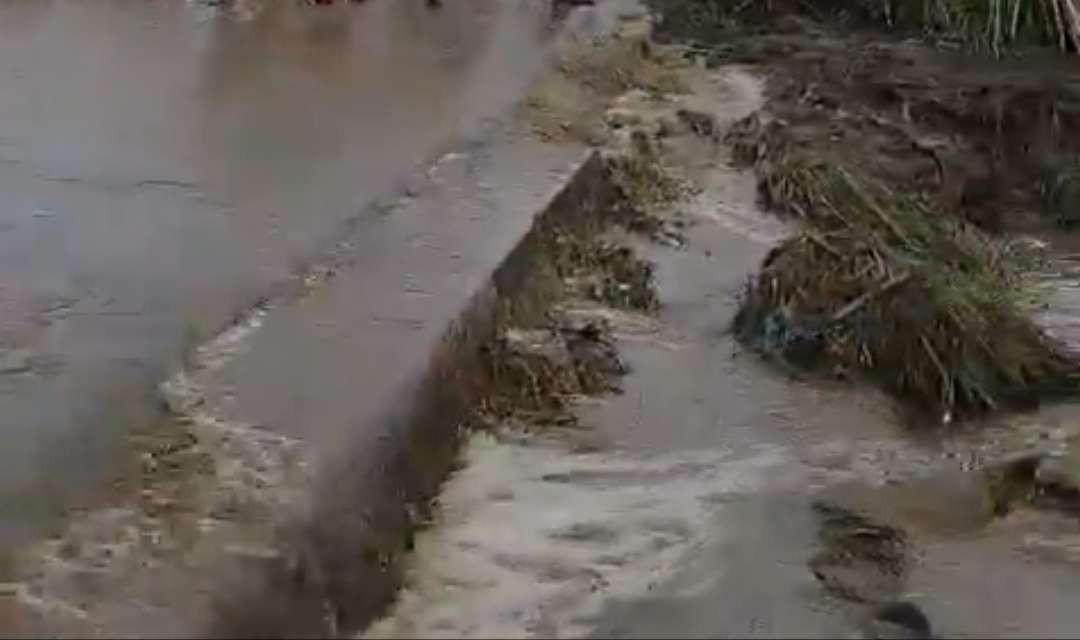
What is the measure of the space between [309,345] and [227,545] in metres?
1.63

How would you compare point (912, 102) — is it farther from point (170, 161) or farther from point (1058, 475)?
point (1058, 475)

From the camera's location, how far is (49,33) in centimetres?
1423

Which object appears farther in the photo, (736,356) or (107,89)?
(107,89)

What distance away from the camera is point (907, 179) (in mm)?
10805

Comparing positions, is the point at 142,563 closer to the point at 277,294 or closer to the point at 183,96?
the point at 277,294

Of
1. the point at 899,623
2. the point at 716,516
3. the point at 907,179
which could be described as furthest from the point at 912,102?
the point at 899,623

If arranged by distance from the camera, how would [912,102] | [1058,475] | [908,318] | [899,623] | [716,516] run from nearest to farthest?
[899,623] < [716,516] < [1058,475] < [908,318] < [912,102]

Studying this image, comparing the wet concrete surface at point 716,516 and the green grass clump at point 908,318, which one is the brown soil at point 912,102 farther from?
the wet concrete surface at point 716,516

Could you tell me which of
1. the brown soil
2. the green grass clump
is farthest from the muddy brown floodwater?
the green grass clump

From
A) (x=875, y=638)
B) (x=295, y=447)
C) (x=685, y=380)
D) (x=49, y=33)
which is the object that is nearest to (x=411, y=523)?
(x=295, y=447)

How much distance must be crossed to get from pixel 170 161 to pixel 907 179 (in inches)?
156

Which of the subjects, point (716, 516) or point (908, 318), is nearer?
point (716, 516)

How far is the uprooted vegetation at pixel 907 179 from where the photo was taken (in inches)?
298

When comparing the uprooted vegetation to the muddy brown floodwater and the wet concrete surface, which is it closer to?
the wet concrete surface
